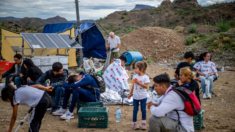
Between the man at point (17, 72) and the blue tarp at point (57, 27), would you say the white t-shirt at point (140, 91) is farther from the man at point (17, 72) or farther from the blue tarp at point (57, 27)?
the blue tarp at point (57, 27)

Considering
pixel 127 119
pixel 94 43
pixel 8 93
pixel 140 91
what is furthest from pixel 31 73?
pixel 94 43

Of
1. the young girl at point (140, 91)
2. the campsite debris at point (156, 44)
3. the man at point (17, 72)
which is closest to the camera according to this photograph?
the young girl at point (140, 91)

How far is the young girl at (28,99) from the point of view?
121 inches

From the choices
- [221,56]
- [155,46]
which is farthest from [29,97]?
[155,46]

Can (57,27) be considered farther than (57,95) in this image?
Yes

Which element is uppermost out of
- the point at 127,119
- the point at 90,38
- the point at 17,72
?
the point at 90,38

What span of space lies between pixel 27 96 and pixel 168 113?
2161 millimetres

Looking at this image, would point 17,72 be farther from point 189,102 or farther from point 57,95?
point 189,102

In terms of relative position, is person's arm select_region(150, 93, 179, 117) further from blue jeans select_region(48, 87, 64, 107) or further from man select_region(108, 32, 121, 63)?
man select_region(108, 32, 121, 63)

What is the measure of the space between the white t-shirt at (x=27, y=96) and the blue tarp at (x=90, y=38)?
11.1 m

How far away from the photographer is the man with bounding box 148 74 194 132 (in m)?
2.75

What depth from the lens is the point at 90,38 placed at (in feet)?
Answer: 47.6

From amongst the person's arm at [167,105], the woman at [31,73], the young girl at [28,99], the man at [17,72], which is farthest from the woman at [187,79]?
the man at [17,72]

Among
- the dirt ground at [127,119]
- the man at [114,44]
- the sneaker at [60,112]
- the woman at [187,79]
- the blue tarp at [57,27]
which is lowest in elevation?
the dirt ground at [127,119]
